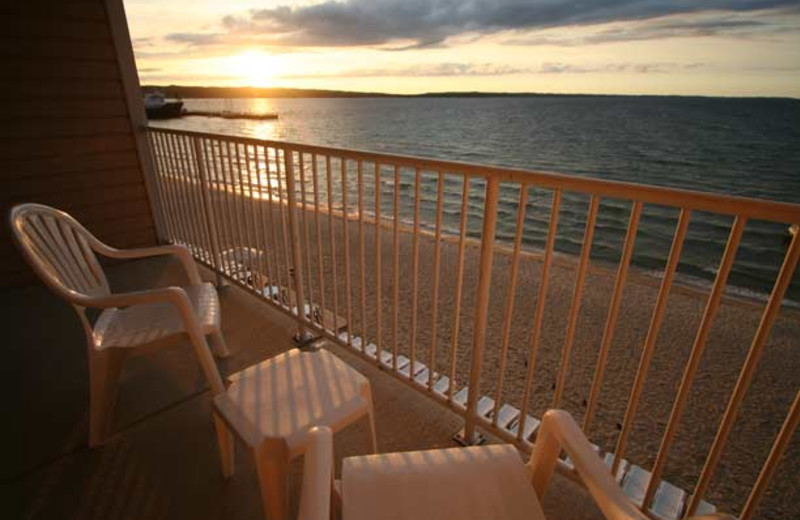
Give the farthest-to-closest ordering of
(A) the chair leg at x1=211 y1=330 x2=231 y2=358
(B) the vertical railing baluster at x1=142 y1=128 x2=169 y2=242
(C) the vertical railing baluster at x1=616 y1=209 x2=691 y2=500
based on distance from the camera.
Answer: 1. (B) the vertical railing baluster at x1=142 y1=128 x2=169 y2=242
2. (A) the chair leg at x1=211 y1=330 x2=231 y2=358
3. (C) the vertical railing baluster at x1=616 y1=209 x2=691 y2=500

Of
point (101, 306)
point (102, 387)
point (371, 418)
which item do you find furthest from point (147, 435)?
point (371, 418)

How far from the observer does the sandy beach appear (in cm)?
180

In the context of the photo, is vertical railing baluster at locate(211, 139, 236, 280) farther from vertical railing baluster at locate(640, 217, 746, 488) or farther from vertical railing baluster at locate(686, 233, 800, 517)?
vertical railing baluster at locate(686, 233, 800, 517)

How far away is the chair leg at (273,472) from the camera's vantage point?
107cm

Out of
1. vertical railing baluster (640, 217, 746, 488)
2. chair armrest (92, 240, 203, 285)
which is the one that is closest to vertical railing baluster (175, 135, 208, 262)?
chair armrest (92, 240, 203, 285)

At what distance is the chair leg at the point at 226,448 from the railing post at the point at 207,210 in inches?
70.7

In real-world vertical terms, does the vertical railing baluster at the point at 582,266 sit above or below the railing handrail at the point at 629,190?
below

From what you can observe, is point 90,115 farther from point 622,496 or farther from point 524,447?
point 622,496

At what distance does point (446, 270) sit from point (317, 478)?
334 centimetres

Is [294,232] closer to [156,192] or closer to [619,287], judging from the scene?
[619,287]

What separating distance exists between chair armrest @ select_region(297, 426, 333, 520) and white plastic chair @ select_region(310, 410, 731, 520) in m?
0.02

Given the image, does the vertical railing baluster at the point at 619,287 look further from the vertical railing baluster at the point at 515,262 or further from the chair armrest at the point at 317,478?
the chair armrest at the point at 317,478

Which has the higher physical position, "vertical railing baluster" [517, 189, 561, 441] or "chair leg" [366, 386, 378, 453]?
"vertical railing baluster" [517, 189, 561, 441]

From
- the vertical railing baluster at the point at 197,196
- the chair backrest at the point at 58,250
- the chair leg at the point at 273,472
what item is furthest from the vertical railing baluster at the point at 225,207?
the chair leg at the point at 273,472
